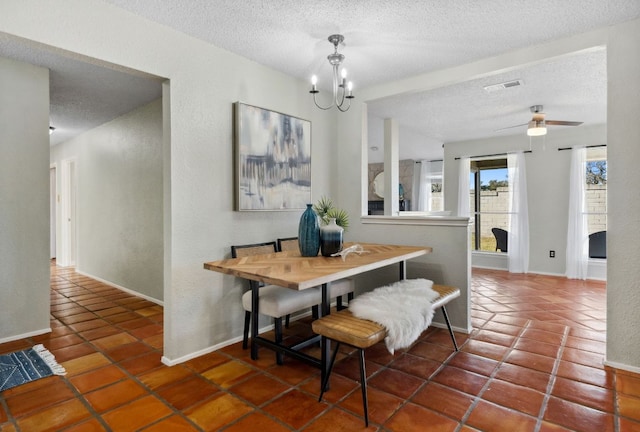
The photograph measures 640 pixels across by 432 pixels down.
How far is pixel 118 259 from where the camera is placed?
4.67m

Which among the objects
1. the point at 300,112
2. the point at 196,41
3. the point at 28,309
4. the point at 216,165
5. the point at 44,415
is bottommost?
the point at 44,415

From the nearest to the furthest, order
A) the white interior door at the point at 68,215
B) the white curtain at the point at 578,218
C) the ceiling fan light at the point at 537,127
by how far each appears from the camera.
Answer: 1. the ceiling fan light at the point at 537,127
2. the white curtain at the point at 578,218
3. the white interior door at the point at 68,215

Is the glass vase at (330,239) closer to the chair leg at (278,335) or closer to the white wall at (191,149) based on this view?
the chair leg at (278,335)

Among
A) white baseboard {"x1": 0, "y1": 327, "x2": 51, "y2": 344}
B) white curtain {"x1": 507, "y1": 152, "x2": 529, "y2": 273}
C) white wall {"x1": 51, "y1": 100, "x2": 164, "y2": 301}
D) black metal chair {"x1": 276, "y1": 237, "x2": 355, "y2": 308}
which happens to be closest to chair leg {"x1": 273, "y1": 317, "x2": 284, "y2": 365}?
black metal chair {"x1": 276, "y1": 237, "x2": 355, "y2": 308}

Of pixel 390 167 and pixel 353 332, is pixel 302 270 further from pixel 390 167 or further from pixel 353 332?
pixel 390 167

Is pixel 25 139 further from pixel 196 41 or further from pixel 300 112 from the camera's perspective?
pixel 300 112

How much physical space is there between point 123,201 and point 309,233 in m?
3.18

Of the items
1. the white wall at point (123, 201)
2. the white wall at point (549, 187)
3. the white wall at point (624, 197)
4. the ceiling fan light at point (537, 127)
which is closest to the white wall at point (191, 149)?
the white wall at point (123, 201)

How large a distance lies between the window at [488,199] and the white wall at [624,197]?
407 cm

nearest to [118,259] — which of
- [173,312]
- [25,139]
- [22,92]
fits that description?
[25,139]

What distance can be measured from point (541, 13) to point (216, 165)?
252cm

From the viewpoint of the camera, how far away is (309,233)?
8.27 ft

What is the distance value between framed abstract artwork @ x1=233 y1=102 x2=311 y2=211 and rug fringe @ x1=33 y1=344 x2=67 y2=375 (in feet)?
5.39

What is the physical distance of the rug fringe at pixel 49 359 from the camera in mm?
2337
